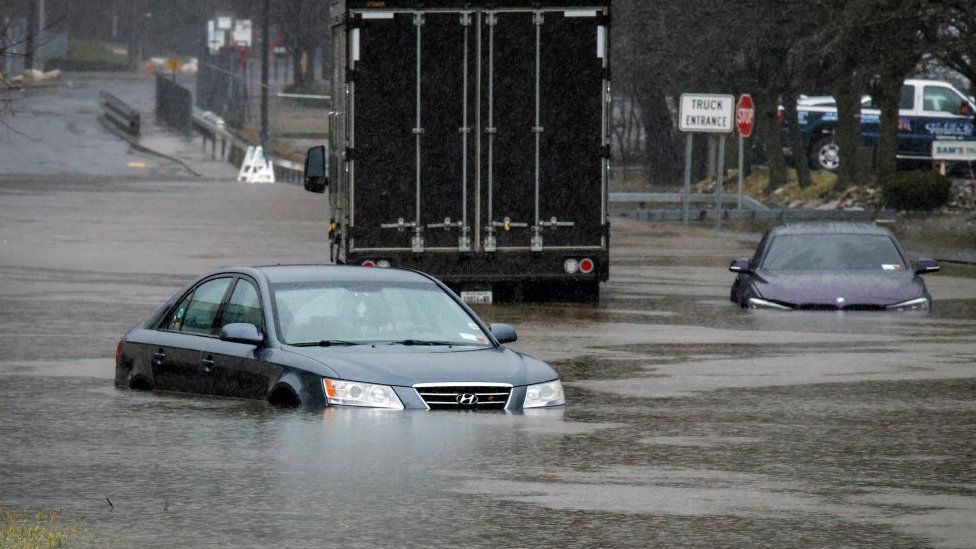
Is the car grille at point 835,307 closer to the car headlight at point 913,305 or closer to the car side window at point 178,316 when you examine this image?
the car headlight at point 913,305

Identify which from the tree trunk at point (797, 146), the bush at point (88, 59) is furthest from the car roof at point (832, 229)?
the bush at point (88, 59)

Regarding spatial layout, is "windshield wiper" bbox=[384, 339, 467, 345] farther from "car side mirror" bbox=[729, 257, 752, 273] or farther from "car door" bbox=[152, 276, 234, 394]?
"car side mirror" bbox=[729, 257, 752, 273]

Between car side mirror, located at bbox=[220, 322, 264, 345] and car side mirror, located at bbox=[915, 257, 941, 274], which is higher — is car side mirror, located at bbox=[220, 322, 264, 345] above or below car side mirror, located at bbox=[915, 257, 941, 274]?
above

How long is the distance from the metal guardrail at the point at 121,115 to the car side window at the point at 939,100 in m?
42.6

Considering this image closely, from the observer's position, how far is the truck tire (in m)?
59.1

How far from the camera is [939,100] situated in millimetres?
53188

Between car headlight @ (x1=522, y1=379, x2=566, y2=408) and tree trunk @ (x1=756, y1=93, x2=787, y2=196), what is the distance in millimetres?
44892

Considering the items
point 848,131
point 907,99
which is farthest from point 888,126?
point 907,99

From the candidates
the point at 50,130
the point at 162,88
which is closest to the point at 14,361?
the point at 50,130

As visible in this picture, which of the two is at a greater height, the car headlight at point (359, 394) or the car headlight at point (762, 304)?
the car headlight at point (359, 394)

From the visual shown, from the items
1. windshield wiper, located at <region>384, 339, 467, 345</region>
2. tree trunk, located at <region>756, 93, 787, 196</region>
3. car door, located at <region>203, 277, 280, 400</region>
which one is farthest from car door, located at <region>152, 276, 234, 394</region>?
tree trunk, located at <region>756, 93, 787, 196</region>

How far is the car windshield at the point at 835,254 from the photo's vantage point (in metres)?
23.7

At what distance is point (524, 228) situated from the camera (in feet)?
79.4

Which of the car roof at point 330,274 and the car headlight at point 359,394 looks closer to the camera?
the car headlight at point 359,394
